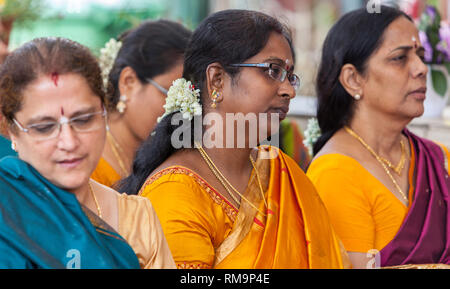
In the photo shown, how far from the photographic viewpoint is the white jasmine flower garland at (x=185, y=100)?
225 cm

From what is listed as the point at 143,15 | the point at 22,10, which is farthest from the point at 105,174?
the point at 143,15

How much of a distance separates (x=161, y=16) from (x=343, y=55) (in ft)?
13.6

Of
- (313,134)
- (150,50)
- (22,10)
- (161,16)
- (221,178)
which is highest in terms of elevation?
(161,16)

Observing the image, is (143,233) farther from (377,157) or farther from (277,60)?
(377,157)

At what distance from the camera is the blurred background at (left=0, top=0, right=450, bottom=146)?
4941mm

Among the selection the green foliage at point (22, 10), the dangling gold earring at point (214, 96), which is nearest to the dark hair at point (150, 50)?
the dangling gold earring at point (214, 96)

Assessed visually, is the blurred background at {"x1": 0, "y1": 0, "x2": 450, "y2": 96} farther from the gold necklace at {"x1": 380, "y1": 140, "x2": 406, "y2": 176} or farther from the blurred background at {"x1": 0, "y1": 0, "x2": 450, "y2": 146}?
the gold necklace at {"x1": 380, "y1": 140, "x2": 406, "y2": 176}

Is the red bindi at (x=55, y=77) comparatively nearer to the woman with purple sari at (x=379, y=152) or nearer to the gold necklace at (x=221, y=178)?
the gold necklace at (x=221, y=178)

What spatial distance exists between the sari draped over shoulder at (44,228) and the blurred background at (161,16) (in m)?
3.03

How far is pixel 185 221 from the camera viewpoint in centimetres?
200

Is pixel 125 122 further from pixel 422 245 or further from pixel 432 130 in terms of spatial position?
pixel 432 130

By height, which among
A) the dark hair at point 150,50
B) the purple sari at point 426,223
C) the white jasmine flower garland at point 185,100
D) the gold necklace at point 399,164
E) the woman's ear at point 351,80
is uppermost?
the dark hair at point 150,50

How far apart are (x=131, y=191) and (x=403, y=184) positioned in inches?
47.1
